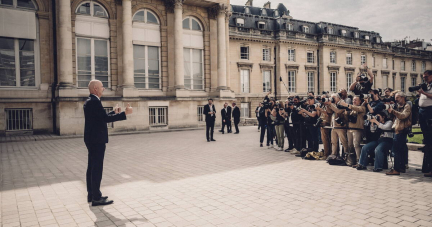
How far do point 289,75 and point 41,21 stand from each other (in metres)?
27.6

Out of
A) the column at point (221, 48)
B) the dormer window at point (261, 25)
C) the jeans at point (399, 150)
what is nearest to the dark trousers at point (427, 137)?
the jeans at point (399, 150)

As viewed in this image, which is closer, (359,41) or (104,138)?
(104,138)

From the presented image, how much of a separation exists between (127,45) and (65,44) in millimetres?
3766

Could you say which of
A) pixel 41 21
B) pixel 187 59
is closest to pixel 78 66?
pixel 41 21

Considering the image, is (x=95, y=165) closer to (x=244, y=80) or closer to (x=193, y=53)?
(x=193, y=53)

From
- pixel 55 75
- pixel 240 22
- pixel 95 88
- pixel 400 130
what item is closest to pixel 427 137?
pixel 400 130

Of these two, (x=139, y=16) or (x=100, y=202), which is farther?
(x=139, y=16)

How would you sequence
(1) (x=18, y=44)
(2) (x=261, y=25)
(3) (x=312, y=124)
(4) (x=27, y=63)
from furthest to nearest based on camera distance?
(2) (x=261, y=25) → (4) (x=27, y=63) → (1) (x=18, y=44) → (3) (x=312, y=124)

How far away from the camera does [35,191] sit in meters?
5.83

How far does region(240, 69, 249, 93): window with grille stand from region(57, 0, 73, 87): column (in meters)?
20.0

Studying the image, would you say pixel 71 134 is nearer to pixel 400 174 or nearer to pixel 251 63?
pixel 400 174

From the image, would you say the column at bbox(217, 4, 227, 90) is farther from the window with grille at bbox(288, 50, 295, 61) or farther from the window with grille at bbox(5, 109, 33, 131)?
the window with grille at bbox(288, 50, 295, 61)

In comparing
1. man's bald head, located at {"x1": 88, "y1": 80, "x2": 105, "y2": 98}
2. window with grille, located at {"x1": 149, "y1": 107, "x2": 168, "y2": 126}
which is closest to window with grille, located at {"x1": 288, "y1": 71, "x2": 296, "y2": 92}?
window with grille, located at {"x1": 149, "y1": 107, "x2": 168, "y2": 126}

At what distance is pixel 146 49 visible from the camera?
2061cm
